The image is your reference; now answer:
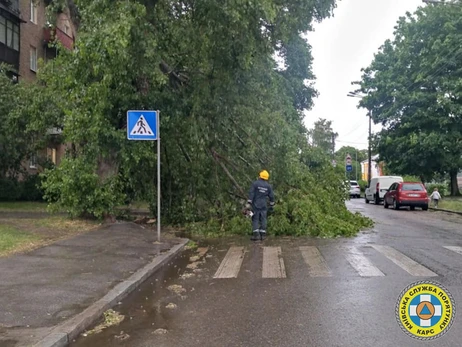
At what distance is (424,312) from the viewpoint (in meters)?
4.79

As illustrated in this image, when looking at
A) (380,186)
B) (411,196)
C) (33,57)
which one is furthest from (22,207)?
(380,186)

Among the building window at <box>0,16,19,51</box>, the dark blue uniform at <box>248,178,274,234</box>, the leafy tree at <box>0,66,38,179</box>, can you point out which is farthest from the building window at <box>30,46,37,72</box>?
the dark blue uniform at <box>248,178,274,234</box>

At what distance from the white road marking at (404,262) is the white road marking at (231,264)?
294 centimetres

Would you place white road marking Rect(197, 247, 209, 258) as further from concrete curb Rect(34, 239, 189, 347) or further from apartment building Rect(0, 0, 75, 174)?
apartment building Rect(0, 0, 75, 174)

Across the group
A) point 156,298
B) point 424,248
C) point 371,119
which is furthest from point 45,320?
point 371,119

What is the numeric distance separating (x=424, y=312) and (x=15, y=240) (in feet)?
29.9

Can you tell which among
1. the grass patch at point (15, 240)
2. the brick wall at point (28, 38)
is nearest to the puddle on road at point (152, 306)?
the grass patch at point (15, 240)

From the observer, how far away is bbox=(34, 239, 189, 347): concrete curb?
205 inches

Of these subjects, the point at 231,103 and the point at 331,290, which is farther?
the point at 231,103

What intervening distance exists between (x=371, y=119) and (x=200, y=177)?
98.5ft

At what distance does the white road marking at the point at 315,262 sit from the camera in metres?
8.94

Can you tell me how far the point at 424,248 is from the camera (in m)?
12.0

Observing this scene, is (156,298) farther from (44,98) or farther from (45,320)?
(44,98)

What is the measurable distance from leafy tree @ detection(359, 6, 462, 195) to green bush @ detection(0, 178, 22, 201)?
81.8 ft
